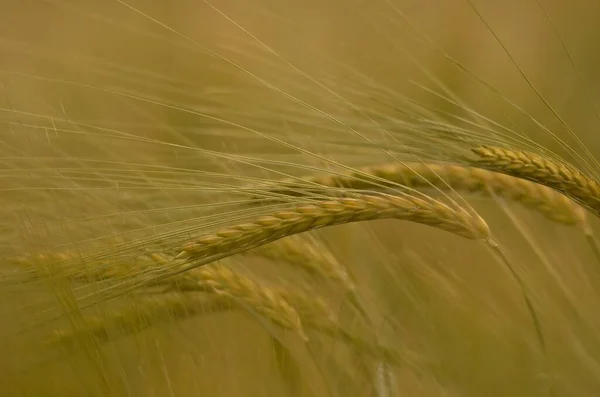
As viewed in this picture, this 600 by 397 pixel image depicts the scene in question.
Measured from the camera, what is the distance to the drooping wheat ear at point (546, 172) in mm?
430

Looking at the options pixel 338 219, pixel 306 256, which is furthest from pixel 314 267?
pixel 338 219

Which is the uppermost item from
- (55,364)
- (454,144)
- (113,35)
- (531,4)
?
(531,4)

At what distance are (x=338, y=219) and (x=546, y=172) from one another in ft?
0.51

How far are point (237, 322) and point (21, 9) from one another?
81 cm

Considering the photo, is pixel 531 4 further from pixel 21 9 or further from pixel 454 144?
pixel 21 9

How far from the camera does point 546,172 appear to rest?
434mm

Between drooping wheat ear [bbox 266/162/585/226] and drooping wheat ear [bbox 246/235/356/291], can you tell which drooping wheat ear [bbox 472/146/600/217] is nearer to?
drooping wheat ear [bbox 266/162/585/226]

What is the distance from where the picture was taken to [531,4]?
2.87 feet

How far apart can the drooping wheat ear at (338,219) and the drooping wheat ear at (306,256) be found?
10 centimetres

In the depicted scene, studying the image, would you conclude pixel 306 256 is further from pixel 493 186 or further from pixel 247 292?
pixel 493 186

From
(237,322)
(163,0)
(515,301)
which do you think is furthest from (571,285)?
(163,0)

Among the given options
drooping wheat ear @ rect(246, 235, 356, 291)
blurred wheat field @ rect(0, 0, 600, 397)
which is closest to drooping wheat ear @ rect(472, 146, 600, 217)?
blurred wheat field @ rect(0, 0, 600, 397)

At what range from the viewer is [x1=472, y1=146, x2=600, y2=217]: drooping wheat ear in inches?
16.9

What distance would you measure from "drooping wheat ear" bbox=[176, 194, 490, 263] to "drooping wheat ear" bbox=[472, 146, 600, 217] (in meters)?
0.06
